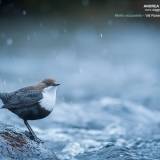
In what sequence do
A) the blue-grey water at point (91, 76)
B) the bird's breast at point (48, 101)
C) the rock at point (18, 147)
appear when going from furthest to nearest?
1. the blue-grey water at point (91, 76)
2. the bird's breast at point (48, 101)
3. the rock at point (18, 147)

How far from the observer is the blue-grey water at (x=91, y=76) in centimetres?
632

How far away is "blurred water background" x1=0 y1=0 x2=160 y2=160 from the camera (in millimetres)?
6508

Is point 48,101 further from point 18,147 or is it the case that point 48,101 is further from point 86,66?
point 86,66

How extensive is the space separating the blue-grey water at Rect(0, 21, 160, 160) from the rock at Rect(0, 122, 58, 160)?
2084mm

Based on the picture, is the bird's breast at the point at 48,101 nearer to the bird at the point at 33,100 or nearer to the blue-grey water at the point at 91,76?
the bird at the point at 33,100

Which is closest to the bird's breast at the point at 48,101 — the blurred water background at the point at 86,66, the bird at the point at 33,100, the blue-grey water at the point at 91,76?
the bird at the point at 33,100

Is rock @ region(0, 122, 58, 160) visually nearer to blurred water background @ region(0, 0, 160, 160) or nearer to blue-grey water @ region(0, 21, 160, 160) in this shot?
blue-grey water @ region(0, 21, 160, 160)

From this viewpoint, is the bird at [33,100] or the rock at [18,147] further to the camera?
the bird at [33,100]

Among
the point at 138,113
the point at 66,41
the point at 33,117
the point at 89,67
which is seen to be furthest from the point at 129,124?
the point at 33,117

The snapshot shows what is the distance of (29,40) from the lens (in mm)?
8281

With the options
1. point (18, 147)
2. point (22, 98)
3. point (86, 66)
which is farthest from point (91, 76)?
point (18, 147)

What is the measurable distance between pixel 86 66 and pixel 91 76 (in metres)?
0.15

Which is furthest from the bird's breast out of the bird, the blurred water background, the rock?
the blurred water background

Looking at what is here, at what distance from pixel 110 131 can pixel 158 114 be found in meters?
0.85
